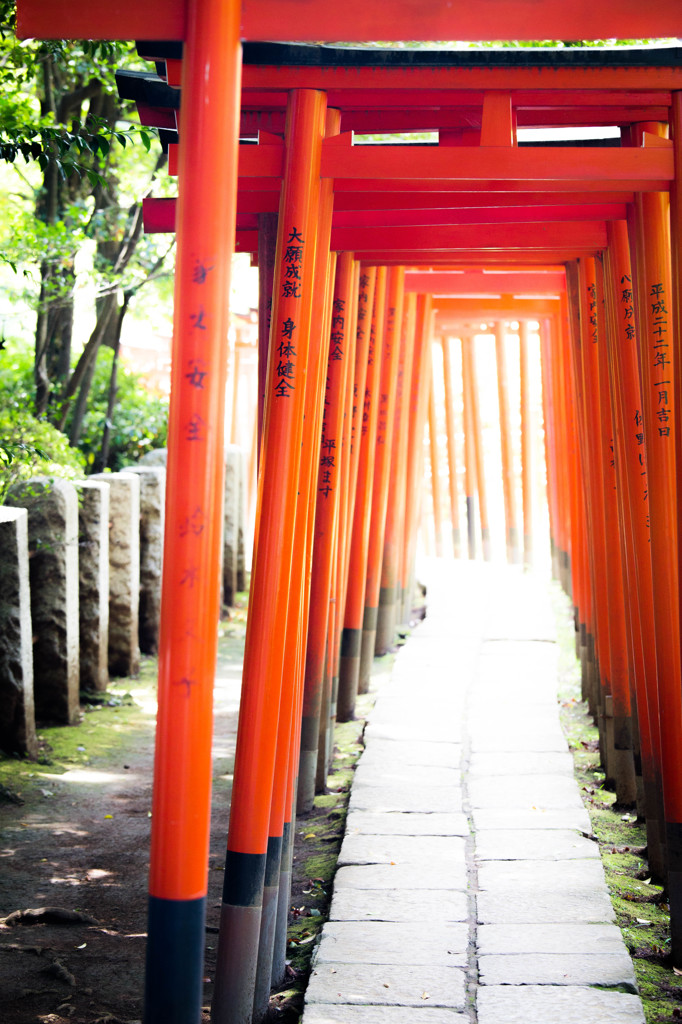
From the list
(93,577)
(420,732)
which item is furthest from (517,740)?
(93,577)

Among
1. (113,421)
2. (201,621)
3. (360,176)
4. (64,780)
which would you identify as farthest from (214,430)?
(113,421)

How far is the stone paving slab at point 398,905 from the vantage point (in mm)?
4004

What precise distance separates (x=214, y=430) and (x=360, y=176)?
4.70 feet

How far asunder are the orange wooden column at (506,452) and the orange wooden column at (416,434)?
3.50 m

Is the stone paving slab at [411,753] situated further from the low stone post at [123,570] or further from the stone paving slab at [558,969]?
the low stone post at [123,570]

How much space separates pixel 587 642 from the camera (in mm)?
7445

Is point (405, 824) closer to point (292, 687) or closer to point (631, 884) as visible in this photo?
point (631, 884)

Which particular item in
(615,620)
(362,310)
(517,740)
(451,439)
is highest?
(451,439)

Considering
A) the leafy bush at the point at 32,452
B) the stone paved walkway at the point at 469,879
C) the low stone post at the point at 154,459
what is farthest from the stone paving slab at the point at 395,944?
the low stone post at the point at 154,459

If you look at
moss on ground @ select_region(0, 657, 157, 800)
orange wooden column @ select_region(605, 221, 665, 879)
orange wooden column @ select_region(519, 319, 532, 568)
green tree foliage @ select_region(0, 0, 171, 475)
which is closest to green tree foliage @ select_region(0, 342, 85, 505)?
green tree foliage @ select_region(0, 0, 171, 475)

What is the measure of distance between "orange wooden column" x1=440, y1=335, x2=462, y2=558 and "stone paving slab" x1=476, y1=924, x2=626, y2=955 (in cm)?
1149

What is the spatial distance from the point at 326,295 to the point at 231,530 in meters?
7.78

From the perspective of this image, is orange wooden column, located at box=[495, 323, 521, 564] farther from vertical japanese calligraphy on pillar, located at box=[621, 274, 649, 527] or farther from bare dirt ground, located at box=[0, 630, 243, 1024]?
vertical japanese calligraphy on pillar, located at box=[621, 274, 649, 527]

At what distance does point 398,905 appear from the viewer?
4105mm
